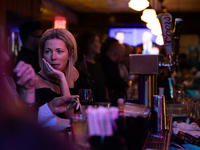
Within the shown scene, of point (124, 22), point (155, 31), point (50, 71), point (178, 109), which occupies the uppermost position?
point (124, 22)

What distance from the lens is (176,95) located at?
3.13 m

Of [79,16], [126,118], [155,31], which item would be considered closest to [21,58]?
[126,118]

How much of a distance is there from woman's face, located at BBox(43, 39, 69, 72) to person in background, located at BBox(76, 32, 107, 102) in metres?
1.38

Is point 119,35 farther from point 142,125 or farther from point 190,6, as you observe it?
point 142,125

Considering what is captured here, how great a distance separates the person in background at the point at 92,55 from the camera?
11.6 feet

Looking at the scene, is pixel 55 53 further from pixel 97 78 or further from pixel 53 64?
pixel 97 78

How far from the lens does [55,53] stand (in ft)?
6.50

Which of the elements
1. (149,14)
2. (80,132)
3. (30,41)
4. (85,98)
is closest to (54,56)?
(85,98)

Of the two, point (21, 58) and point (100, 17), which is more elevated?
point (100, 17)

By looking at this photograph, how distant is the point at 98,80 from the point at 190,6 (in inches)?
221

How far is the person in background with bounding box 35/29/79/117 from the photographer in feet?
6.33

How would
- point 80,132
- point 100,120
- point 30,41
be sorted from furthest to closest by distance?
point 30,41, point 80,132, point 100,120

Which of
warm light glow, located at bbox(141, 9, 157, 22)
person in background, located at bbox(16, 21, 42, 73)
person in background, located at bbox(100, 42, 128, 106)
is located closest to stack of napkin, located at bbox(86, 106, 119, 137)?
person in background, located at bbox(16, 21, 42, 73)

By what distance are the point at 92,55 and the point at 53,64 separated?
182 cm
